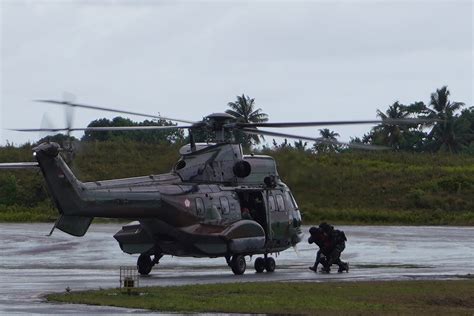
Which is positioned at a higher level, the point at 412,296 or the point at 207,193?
the point at 207,193

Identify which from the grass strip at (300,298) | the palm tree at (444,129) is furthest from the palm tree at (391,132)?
the grass strip at (300,298)

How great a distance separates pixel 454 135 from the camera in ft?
334

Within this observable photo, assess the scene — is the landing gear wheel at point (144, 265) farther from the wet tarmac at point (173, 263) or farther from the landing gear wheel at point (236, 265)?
the landing gear wheel at point (236, 265)

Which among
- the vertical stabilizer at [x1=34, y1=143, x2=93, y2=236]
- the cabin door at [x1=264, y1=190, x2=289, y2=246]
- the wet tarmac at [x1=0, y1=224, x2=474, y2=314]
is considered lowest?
the wet tarmac at [x1=0, y1=224, x2=474, y2=314]

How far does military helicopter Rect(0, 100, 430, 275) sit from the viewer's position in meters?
27.5

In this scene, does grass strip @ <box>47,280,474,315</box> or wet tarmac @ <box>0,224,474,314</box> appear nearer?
grass strip @ <box>47,280,474,315</box>

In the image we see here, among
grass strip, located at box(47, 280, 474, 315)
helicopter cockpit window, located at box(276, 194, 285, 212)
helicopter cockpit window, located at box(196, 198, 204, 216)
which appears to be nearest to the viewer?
grass strip, located at box(47, 280, 474, 315)

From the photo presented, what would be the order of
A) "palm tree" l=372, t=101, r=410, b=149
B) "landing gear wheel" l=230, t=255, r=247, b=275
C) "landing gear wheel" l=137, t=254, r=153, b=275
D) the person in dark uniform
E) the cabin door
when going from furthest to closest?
"palm tree" l=372, t=101, r=410, b=149 → the cabin door → the person in dark uniform → "landing gear wheel" l=230, t=255, r=247, b=275 → "landing gear wheel" l=137, t=254, r=153, b=275

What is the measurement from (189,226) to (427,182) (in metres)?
38.1

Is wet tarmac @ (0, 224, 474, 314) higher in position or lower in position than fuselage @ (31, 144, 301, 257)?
lower

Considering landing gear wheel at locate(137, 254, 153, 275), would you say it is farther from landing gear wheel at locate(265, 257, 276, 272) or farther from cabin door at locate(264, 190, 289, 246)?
cabin door at locate(264, 190, 289, 246)

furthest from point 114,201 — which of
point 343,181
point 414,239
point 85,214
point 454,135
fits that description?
point 454,135

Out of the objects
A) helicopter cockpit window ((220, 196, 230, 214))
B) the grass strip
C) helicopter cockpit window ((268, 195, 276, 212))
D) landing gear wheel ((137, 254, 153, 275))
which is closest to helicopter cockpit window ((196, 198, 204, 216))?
helicopter cockpit window ((220, 196, 230, 214))

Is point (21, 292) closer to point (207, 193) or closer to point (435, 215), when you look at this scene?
point (207, 193)
